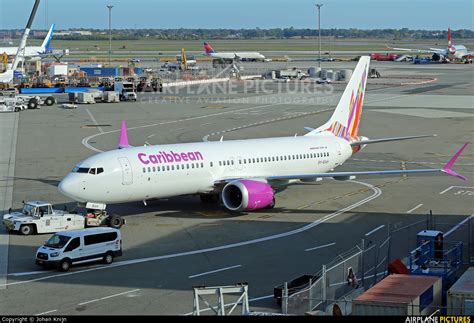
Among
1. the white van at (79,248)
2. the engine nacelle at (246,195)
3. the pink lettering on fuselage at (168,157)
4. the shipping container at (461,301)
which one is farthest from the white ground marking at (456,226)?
the white van at (79,248)

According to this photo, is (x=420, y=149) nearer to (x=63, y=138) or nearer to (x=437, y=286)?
(x=63, y=138)

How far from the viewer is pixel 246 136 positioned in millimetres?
88688

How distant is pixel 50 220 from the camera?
47.1m

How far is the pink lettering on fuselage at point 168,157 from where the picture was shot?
49875mm

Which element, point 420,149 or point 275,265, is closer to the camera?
point 275,265

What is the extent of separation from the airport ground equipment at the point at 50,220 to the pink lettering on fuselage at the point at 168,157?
12.4ft

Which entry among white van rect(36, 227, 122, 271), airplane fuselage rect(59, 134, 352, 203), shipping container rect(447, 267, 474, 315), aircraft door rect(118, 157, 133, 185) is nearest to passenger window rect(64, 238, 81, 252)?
white van rect(36, 227, 122, 271)

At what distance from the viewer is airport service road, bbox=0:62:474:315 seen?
3700 centimetres

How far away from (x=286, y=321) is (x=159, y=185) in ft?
93.1

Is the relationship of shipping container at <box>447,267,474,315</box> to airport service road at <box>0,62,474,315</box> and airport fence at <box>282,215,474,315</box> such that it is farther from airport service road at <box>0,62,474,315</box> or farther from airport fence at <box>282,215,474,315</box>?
airport service road at <box>0,62,474,315</box>

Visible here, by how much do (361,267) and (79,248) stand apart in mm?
12979

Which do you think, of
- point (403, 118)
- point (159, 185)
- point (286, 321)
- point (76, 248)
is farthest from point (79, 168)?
point (403, 118)

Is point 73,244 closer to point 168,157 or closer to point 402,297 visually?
point 168,157

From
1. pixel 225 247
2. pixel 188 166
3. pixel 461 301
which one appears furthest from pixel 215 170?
pixel 461 301
